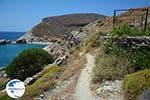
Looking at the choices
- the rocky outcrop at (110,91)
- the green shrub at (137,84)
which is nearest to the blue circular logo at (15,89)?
the green shrub at (137,84)

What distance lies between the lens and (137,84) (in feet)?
43.6

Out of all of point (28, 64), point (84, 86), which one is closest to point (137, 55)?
point (84, 86)

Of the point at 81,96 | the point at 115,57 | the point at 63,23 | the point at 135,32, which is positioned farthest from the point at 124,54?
the point at 63,23

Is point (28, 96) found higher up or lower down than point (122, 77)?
lower down

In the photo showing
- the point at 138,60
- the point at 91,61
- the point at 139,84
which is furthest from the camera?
the point at 91,61

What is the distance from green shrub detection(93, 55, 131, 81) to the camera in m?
16.6

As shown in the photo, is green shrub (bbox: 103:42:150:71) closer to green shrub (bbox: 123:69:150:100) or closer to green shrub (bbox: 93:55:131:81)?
green shrub (bbox: 93:55:131:81)

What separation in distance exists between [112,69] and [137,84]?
3.56m

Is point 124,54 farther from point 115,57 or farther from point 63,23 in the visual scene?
point 63,23

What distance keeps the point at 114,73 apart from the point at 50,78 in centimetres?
493

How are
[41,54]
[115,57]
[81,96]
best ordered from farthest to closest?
[41,54], [115,57], [81,96]

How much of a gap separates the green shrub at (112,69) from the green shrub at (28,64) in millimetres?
20400

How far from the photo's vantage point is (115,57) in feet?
58.1

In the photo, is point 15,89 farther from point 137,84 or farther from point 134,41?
point 134,41
